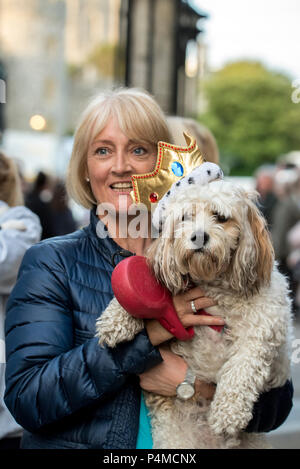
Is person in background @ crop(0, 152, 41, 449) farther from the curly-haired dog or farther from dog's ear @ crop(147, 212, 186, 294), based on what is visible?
dog's ear @ crop(147, 212, 186, 294)

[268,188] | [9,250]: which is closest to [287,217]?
[268,188]

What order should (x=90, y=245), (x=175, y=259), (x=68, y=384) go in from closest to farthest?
(x=68, y=384) → (x=175, y=259) → (x=90, y=245)

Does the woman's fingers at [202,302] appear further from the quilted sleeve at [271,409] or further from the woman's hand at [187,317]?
the quilted sleeve at [271,409]

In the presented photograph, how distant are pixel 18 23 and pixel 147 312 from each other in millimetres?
21158

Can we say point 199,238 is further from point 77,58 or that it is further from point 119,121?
point 77,58

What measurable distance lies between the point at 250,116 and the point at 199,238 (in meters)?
58.8

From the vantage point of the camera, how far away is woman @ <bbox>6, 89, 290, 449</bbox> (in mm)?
2113

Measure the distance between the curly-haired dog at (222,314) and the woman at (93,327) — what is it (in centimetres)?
7

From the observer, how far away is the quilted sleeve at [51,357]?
210 centimetres

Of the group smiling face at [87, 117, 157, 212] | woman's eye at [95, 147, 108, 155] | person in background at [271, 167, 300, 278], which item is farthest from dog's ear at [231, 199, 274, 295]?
person in background at [271, 167, 300, 278]

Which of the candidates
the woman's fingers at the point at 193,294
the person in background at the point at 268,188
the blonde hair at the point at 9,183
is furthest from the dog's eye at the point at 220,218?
the person in background at the point at 268,188

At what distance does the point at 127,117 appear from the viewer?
8.20ft
